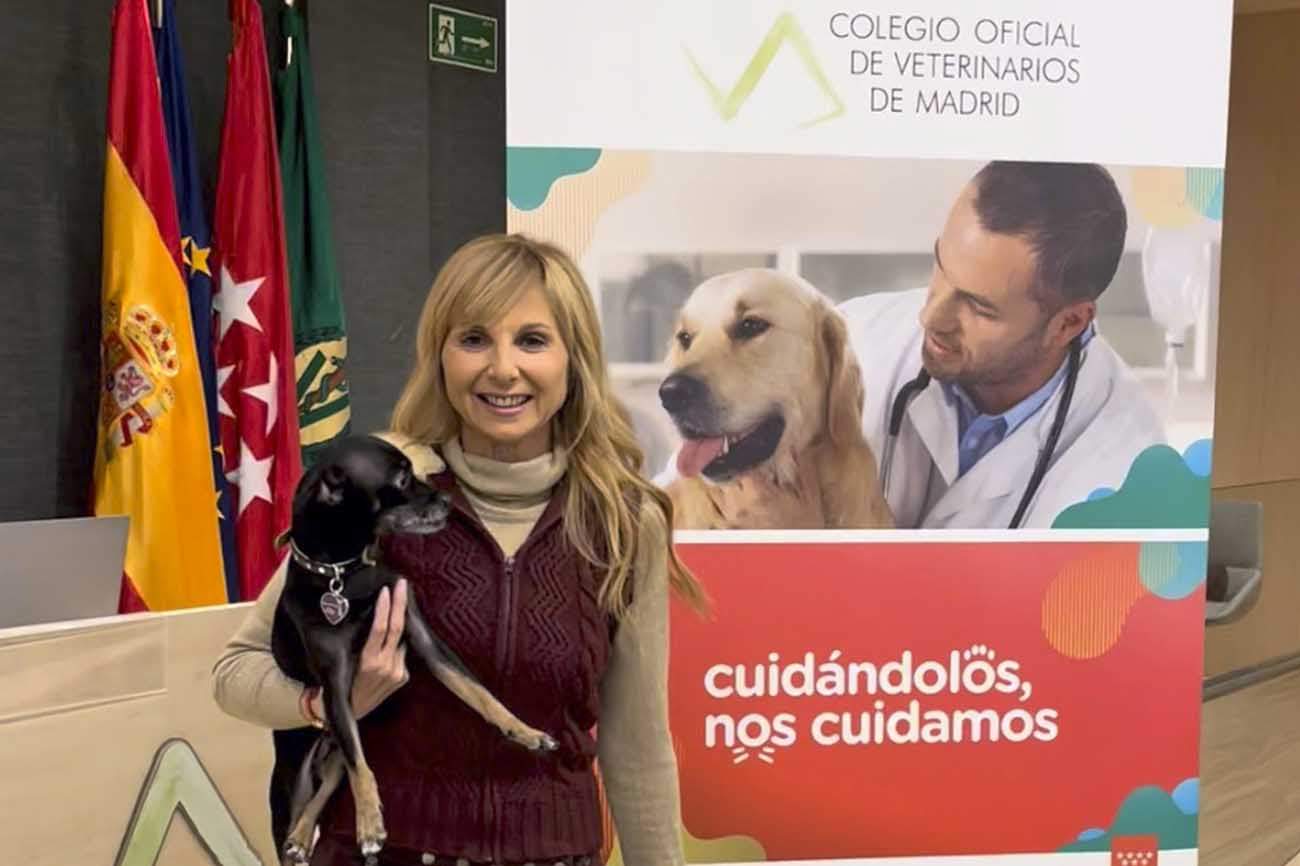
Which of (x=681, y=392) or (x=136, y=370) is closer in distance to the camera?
(x=681, y=392)

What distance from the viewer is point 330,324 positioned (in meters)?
2.54

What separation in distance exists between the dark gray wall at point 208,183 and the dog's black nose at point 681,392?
1133mm

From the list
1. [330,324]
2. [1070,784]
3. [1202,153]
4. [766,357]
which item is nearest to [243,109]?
[330,324]

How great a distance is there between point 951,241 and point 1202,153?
0.42 meters

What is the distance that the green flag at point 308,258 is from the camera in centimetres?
252

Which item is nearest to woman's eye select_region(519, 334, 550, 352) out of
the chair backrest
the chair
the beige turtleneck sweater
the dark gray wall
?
the beige turtleneck sweater

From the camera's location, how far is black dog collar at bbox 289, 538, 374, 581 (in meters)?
1.18

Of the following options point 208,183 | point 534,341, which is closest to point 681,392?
point 534,341

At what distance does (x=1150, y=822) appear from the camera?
6.83 ft

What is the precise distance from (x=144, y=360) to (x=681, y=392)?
0.96 metres

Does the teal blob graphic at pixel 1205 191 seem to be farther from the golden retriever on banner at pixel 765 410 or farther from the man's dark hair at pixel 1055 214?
the golden retriever on banner at pixel 765 410

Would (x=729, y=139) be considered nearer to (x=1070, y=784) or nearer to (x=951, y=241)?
(x=951, y=241)

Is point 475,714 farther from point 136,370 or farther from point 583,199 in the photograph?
point 136,370

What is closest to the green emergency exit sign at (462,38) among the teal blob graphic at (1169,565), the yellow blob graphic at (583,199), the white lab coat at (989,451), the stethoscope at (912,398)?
the yellow blob graphic at (583,199)
